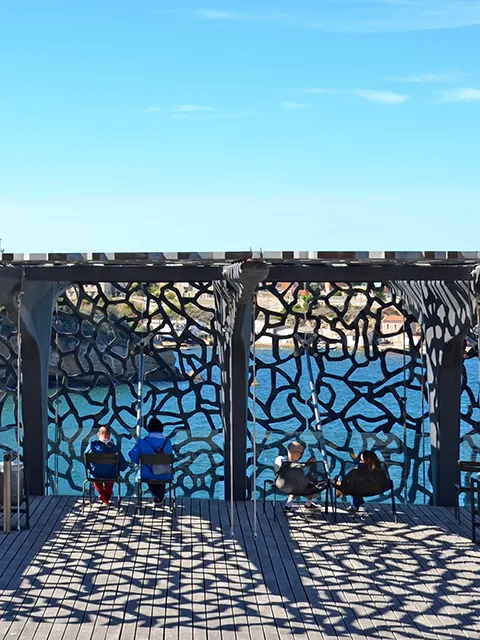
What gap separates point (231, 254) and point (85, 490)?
12.9 feet

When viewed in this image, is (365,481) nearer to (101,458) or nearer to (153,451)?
(153,451)

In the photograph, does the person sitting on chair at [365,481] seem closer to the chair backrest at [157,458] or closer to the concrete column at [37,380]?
the chair backrest at [157,458]

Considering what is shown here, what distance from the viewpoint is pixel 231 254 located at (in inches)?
294

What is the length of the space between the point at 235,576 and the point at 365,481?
2296 mm

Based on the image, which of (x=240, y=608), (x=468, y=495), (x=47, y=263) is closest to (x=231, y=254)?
(x=47, y=263)

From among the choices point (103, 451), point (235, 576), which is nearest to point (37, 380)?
point (103, 451)

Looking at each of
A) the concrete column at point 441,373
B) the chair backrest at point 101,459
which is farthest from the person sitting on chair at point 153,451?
the concrete column at point 441,373

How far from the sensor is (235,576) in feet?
24.1

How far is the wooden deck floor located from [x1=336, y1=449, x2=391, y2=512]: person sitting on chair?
11.0 inches

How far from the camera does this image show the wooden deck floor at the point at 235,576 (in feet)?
20.6

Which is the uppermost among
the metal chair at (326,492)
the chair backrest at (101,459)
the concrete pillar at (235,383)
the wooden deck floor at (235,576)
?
the concrete pillar at (235,383)

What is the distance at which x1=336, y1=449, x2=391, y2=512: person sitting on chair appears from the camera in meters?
9.18

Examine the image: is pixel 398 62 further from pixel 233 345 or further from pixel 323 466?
pixel 323 466

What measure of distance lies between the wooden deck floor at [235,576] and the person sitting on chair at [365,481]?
0.28 metres
